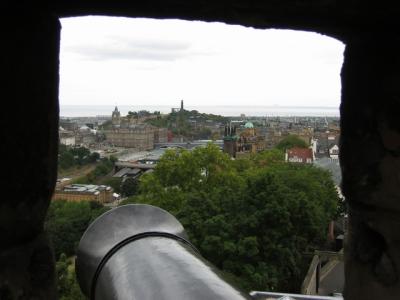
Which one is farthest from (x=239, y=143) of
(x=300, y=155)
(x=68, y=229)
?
(x=68, y=229)

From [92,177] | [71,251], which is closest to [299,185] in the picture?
[71,251]

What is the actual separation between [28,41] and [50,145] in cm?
32

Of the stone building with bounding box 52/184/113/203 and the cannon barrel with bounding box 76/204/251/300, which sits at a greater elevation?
the cannon barrel with bounding box 76/204/251/300

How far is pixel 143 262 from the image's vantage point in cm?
253

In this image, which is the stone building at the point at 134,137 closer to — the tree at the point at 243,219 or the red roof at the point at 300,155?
the red roof at the point at 300,155

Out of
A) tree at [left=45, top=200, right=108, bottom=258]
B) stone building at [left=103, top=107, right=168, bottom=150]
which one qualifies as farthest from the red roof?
stone building at [left=103, top=107, right=168, bottom=150]

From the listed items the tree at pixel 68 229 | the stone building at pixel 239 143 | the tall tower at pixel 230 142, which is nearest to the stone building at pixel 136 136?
the stone building at pixel 239 143

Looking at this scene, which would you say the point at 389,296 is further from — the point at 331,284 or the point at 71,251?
the point at 71,251

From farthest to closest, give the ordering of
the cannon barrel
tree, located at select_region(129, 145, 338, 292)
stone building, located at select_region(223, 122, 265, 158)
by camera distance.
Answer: stone building, located at select_region(223, 122, 265, 158) → tree, located at select_region(129, 145, 338, 292) → the cannon barrel

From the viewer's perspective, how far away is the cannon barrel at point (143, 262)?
213 centimetres

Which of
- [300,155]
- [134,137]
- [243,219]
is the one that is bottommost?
[134,137]

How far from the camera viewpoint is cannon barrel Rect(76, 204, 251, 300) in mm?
2129

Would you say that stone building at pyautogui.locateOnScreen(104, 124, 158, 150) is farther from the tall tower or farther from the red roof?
the red roof

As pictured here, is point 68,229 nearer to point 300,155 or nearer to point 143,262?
point 143,262
